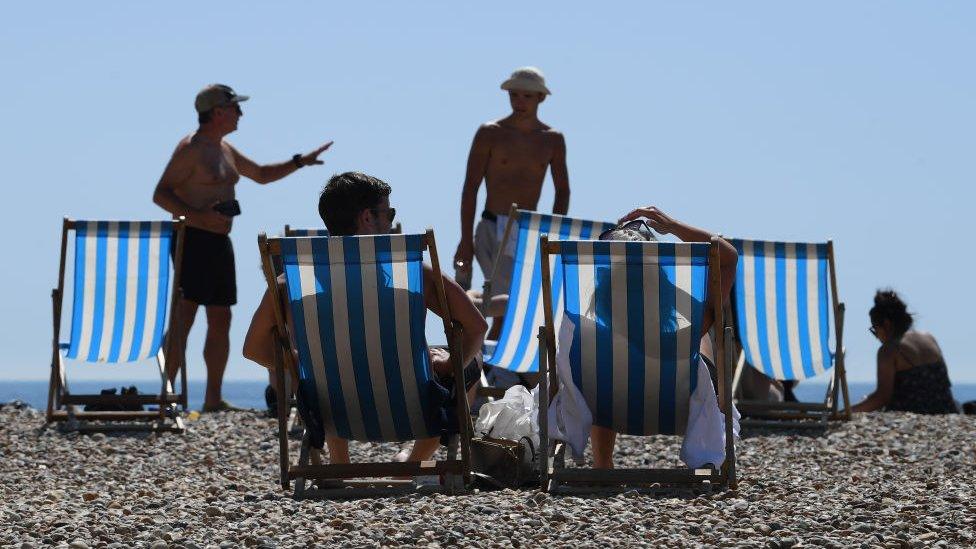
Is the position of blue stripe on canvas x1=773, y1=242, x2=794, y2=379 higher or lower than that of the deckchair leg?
higher

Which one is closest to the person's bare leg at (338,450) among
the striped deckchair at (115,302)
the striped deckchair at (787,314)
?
the striped deckchair at (115,302)

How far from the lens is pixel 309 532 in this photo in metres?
4.23

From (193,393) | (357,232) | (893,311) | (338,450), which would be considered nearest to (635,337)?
(357,232)

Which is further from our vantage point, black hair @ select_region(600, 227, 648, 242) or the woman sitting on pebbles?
the woman sitting on pebbles

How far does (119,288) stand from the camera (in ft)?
26.2

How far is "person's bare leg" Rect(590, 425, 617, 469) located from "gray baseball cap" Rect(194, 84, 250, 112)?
4021 millimetres

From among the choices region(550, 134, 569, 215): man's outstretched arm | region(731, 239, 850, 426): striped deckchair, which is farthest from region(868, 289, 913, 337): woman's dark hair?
region(550, 134, 569, 215): man's outstretched arm

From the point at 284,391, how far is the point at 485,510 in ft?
2.71

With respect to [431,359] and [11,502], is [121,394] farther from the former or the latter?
[431,359]

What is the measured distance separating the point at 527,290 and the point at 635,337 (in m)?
2.16

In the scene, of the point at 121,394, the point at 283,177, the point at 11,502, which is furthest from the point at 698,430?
the point at 283,177

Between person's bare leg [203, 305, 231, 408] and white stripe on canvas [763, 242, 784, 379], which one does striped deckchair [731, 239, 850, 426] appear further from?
person's bare leg [203, 305, 231, 408]

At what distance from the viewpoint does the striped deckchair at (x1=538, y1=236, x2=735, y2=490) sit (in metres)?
4.88

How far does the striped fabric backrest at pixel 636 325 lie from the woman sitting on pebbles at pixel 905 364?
4351 millimetres
